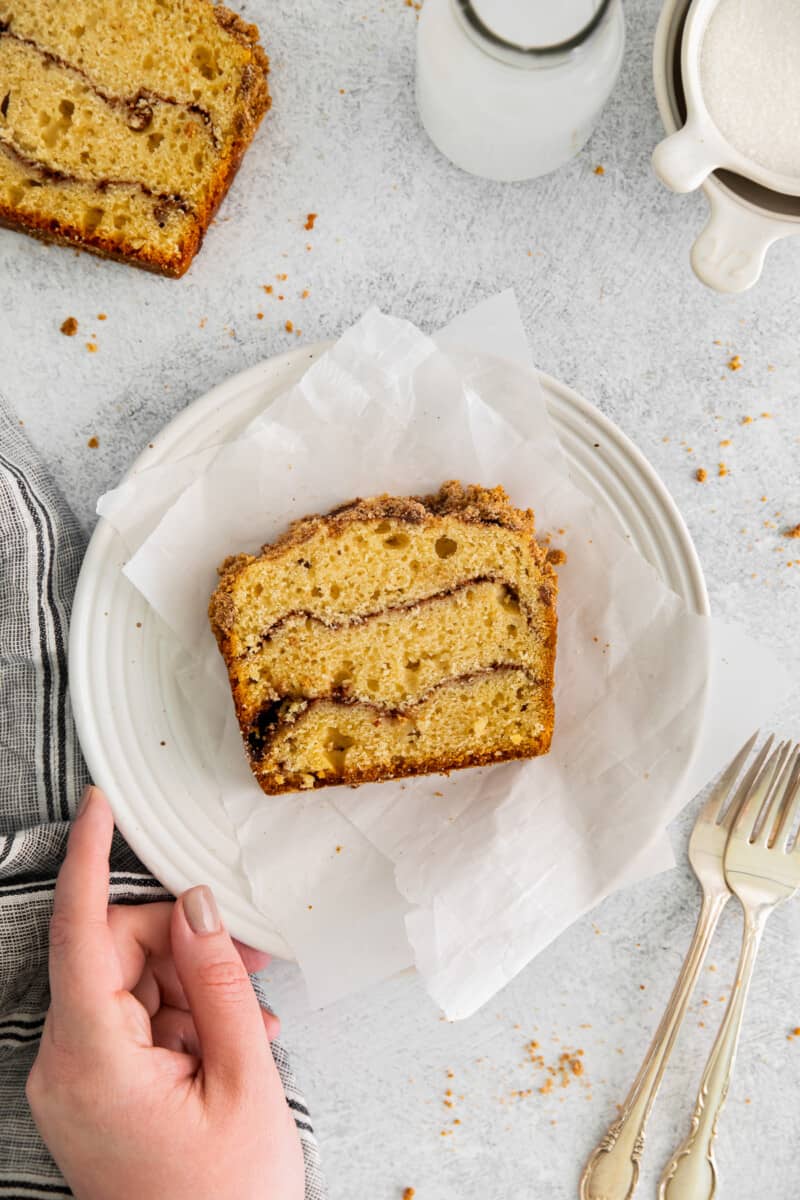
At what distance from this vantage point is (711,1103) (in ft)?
6.35

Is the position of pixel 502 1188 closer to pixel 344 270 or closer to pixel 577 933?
pixel 577 933

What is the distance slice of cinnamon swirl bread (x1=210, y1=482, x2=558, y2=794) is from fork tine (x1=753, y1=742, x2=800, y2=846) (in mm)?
453

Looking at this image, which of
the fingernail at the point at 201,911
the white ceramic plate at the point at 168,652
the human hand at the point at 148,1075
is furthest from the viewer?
the white ceramic plate at the point at 168,652

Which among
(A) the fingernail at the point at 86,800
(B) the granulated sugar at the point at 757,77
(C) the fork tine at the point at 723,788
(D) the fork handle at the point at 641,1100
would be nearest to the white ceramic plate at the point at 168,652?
(A) the fingernail at the point at 86,800

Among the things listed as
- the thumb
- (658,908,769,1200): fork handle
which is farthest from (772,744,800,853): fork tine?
the thumb

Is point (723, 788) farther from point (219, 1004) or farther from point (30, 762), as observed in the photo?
point (30, 762)

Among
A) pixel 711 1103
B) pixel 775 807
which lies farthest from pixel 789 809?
pixel 711 1103

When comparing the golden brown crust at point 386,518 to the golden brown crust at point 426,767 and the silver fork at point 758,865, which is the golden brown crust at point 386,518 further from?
the silver fork at point 758,865

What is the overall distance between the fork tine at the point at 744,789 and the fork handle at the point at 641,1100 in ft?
0.44

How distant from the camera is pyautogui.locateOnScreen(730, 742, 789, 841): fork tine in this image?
1890 mm

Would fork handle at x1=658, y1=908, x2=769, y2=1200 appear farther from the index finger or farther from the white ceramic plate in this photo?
the index finger

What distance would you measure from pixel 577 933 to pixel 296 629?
797mm

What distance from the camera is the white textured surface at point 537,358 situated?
1.89 meters

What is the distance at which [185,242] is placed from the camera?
5.96 ft
